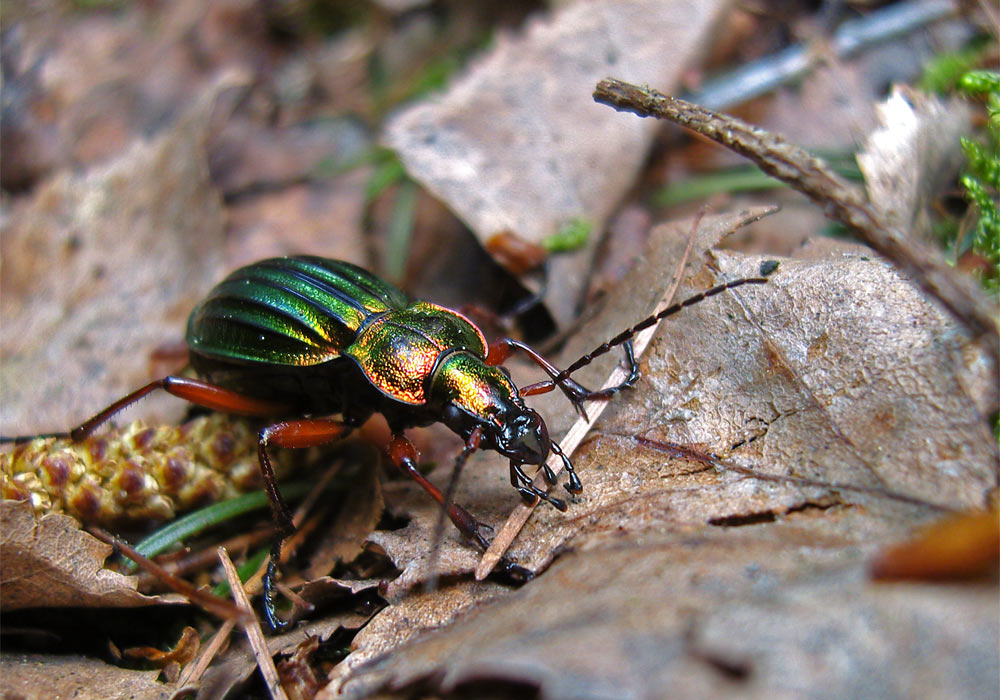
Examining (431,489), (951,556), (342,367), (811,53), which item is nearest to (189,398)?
(342,367)

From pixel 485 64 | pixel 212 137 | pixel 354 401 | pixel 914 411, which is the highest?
pixel 485 64

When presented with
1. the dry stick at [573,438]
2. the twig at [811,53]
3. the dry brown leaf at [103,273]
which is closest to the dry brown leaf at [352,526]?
the dry stick at [573,438]

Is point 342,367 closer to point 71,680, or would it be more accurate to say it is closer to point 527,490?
point 527,490

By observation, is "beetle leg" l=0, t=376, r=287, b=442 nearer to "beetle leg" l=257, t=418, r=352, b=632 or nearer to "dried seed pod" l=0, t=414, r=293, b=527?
"dried seed pod" l=0, t=414, r=293, b=527

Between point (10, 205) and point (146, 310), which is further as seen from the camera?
point (10, 205)

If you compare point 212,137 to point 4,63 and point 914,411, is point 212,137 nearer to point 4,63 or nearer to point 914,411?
point 4,63

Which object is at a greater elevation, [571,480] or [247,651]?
[571,480]

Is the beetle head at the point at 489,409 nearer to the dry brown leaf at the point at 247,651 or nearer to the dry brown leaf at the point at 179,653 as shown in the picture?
the dry brown leaf at the point at 247,651

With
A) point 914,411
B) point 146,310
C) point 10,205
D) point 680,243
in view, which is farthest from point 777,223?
point 10,205
